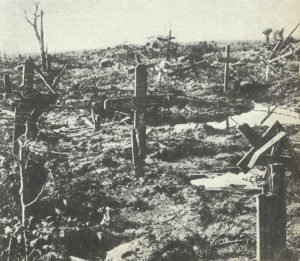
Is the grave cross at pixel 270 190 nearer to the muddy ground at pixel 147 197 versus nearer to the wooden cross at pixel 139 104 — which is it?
the muddy ground at pixel 147 197

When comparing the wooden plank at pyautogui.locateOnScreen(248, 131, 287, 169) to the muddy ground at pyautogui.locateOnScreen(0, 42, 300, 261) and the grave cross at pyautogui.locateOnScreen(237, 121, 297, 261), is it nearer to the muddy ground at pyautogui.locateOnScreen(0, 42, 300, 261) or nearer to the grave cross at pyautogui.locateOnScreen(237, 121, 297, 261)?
the grave cross at pyautogui.locateOnScreen(237, 121, 297, 261)

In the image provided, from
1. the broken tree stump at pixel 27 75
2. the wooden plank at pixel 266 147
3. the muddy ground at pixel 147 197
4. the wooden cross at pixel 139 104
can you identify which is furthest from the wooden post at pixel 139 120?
the wooden plank at pixel 266 147

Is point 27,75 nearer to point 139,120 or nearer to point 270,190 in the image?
point 139,120

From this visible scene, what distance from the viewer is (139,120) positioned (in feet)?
23.8

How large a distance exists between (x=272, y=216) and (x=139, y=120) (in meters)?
3.45

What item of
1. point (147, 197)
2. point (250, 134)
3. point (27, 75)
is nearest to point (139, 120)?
point (147, 197)

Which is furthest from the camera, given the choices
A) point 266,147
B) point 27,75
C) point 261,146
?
point 27,75

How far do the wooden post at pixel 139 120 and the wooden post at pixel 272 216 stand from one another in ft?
10.5

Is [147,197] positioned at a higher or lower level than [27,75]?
lower

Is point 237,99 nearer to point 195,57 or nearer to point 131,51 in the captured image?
point 195,57

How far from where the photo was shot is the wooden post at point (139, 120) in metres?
7.09

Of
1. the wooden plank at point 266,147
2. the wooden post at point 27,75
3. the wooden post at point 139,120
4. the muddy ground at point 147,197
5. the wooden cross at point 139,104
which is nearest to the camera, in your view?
the wooden plank at point 266,147

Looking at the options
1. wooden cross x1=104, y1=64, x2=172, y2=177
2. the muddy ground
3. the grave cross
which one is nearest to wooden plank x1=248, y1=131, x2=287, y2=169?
the grave cross

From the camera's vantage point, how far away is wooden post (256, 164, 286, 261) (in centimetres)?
427
